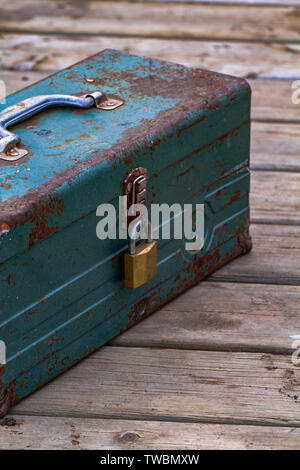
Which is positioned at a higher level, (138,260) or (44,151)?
(44,151)

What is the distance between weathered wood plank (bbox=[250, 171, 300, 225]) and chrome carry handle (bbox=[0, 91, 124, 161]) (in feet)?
1.78

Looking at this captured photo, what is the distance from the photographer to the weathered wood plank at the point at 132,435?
50.7 inches

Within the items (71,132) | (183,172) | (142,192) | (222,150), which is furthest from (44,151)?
(222,150)

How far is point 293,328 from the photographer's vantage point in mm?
1554

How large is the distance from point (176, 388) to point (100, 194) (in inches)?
13.9

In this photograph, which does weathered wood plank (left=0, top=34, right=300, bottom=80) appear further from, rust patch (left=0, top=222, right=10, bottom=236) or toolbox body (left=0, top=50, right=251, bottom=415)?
rust patch (left=0, top=222, right=10, bottom=236)

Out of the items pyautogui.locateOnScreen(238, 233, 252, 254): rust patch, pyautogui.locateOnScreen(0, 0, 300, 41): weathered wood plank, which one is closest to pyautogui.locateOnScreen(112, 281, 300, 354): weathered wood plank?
pyautogui.locateOnScreen(238, 233, 252, 254): rust patch

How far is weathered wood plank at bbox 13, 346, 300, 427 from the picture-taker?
136 centimetres

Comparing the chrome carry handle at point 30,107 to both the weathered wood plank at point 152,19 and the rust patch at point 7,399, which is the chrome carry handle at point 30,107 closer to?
the rust patch at point 7,399

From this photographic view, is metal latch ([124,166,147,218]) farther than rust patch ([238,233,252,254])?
No

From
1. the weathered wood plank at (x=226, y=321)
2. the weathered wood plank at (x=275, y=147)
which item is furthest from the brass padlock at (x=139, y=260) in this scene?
the weathered wood plank at (x=275, y=147)

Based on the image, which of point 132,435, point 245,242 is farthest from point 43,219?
point 245,242

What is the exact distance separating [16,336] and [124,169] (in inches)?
12.7

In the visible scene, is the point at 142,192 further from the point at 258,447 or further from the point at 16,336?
the point at 258,447
